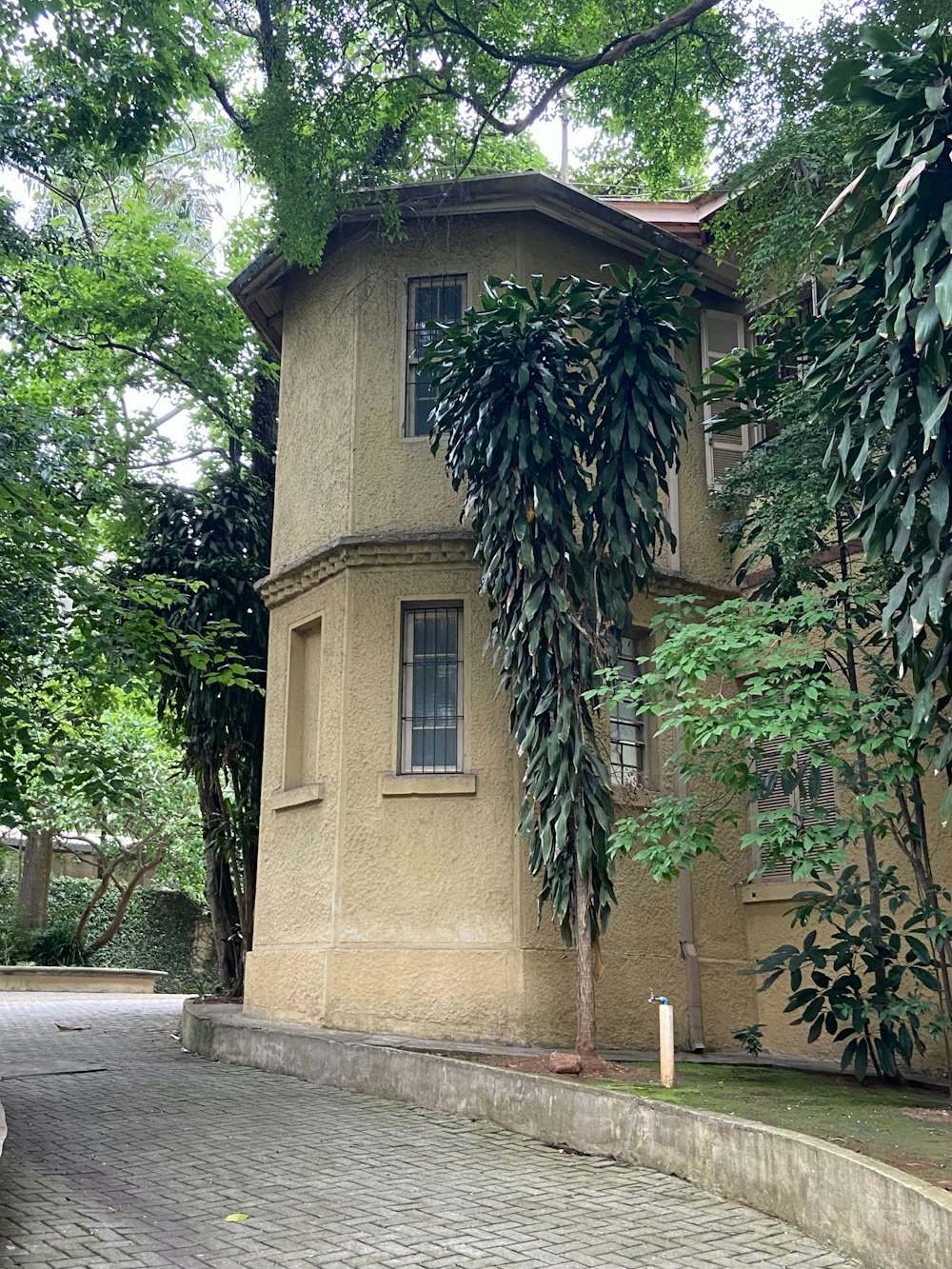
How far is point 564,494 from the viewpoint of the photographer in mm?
9391

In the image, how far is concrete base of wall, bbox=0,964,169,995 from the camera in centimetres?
2130

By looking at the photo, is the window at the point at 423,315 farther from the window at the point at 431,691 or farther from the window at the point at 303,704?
the window at the point at 303,704

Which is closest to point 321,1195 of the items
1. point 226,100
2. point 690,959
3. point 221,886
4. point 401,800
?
point 401,800

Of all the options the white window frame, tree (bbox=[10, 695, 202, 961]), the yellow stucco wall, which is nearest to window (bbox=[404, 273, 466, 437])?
the white window frame

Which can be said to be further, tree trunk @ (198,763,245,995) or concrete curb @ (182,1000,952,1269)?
tree trunk @ (198,763,245,995)

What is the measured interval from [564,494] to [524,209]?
3.98 m

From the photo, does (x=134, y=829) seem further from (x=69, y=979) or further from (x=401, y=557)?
(x=401, y=557)

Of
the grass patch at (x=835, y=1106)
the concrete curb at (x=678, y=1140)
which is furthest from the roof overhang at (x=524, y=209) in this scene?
the concrete curb at (x=678, y=1140)

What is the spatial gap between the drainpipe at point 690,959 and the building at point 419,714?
29 mm

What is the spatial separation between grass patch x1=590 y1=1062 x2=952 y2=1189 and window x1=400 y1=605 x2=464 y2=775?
341 cm

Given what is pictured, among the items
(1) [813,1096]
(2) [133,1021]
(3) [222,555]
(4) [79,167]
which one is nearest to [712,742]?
(1) [813,1096]

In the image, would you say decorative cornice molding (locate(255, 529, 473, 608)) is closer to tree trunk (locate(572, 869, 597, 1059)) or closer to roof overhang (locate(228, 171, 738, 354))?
roof overhang (locate(228, 171, 738, 354))

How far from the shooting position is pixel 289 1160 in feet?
22.3

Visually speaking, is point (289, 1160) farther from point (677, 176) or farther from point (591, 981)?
point (677, 176)
